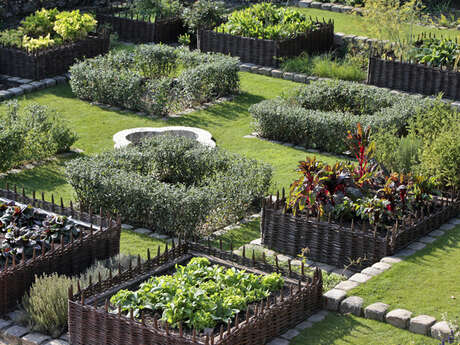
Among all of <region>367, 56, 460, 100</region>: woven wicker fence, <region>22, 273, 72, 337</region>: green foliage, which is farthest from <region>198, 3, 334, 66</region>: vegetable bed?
<region>22, 273, 72, 337</region>: green foliage

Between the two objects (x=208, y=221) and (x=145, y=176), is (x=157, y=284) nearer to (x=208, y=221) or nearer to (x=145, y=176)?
(x=208, y=221)

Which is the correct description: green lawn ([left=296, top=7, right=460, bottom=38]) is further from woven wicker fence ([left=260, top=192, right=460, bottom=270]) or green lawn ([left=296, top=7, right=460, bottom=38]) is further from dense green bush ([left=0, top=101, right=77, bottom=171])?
woven wicker fence ([left=260, top=192, right=460, bottom=270])

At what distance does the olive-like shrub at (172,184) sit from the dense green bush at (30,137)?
5.13 feet

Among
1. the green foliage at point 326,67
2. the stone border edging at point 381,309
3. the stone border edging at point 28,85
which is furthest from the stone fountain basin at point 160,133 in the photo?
the stone border edging at point 381,309

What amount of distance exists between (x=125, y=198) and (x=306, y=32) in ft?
31.7

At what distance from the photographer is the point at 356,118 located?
14234mm

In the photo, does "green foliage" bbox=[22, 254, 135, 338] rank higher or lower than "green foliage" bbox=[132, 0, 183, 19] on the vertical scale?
lower

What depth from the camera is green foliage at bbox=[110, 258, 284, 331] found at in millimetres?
7719

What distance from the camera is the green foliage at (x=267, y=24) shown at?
19.2m

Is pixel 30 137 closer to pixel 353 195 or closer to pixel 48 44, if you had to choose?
pixel 48 44

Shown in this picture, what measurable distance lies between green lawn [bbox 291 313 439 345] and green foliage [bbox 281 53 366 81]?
10155 mm

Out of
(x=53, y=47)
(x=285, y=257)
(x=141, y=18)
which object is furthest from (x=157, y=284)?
(x=141, y=18)

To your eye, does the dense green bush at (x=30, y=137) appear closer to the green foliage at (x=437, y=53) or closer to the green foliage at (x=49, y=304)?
the green foliage at (x=49, y=304)

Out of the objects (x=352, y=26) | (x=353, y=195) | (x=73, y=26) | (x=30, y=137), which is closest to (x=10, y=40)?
(x=73, y=26)
